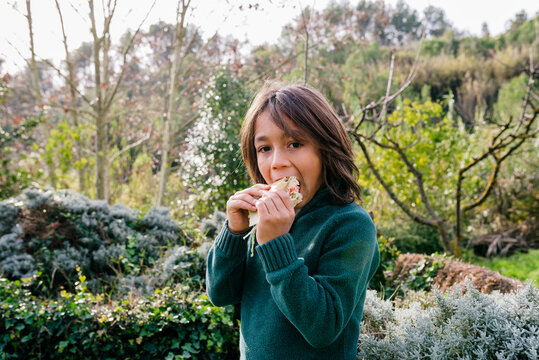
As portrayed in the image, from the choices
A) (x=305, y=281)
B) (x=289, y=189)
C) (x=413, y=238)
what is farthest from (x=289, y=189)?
(x=413, y=238)

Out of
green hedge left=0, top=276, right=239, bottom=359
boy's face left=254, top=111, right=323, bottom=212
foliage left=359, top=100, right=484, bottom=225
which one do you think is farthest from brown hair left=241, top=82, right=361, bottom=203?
foliage left=359, top=100, right=484, bottom=225

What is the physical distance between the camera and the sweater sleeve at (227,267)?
152cm

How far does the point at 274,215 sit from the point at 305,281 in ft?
0.74

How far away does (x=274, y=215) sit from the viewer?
1.23m

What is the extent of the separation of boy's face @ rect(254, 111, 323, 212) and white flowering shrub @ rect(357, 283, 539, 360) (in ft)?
2.48

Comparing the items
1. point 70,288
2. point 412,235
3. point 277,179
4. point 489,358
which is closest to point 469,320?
point 489,358

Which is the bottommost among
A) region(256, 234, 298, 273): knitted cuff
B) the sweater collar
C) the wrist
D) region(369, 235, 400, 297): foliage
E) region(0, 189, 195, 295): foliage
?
region(0, 189, 195, 295): foliage

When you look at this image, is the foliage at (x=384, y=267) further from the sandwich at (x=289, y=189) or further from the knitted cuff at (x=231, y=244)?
the sandwich at (x=289, y=189)

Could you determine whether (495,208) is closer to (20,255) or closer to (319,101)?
(319,101)

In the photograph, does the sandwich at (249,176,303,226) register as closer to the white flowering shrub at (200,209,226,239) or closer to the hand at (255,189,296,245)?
the hand at (255,189,296,245)

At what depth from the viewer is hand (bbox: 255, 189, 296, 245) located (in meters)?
1.23

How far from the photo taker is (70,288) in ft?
11.8

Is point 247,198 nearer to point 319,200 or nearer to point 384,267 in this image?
point 319,200

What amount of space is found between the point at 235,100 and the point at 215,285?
404cm
